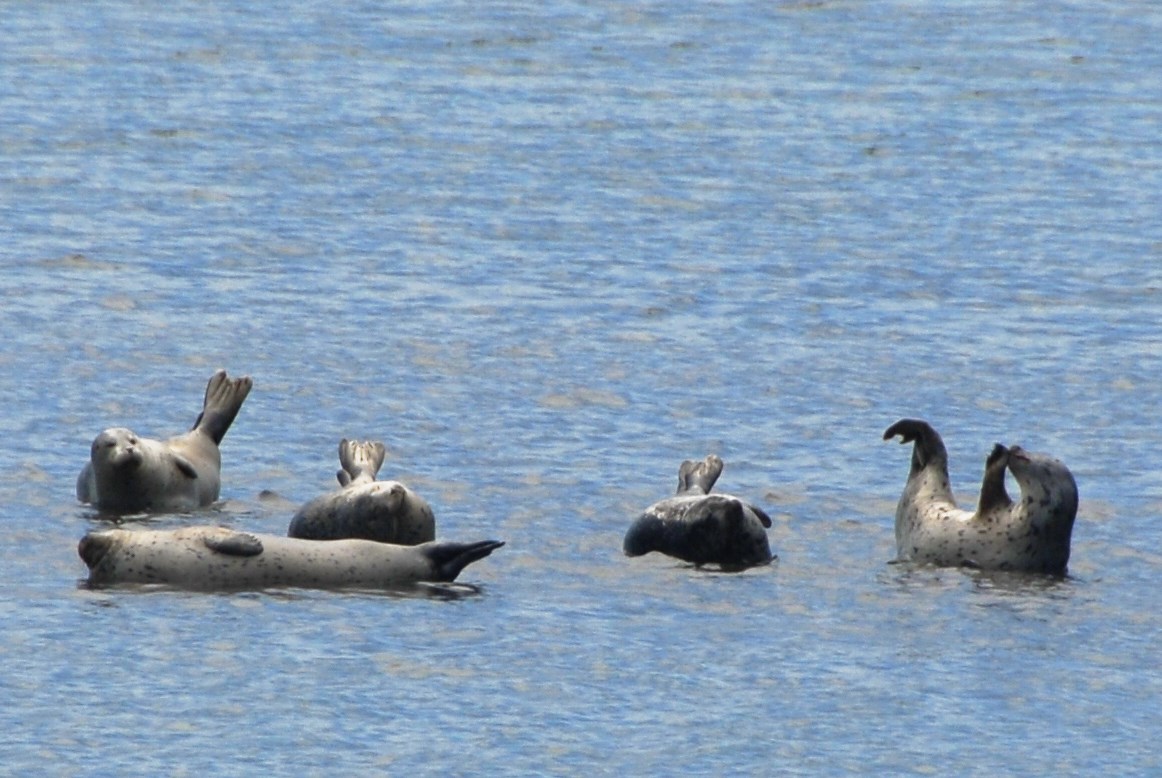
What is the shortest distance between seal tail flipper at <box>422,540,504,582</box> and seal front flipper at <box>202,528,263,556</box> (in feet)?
2.31

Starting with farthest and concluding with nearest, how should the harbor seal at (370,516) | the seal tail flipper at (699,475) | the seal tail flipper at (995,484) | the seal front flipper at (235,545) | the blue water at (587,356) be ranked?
the seal tail flipper at (699,475)
the seal tail flipper at (995,484)
the harbor seal at (370,516)
the seal front flipper at (235,545)
the blue water at (587,356)

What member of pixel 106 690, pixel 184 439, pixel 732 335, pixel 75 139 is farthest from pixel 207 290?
pixel 106 690

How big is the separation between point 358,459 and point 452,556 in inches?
64.0

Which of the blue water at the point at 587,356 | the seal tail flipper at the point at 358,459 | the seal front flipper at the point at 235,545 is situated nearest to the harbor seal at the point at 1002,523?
the blue water at the point at 587,356

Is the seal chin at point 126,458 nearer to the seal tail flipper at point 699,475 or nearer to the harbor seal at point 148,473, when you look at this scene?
the harbor seal at point 148,473

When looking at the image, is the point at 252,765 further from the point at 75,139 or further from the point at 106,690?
the point at 75,139

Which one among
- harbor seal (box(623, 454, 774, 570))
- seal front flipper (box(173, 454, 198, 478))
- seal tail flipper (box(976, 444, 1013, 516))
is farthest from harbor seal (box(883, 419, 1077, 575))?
seal front flipper (box(173, 454, 198, 478))

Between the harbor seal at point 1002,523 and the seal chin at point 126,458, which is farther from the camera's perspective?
the seal chin at point 126,458

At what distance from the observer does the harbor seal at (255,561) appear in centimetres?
1187

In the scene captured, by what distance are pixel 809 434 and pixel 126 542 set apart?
449cm

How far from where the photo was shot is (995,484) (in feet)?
42.3

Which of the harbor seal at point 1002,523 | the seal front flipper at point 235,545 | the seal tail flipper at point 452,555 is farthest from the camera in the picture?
the harbor seal at point 1002,523

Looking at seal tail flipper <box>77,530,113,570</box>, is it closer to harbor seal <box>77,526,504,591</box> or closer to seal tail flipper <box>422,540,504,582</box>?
harbor seal <box>77,526,504,591</box>

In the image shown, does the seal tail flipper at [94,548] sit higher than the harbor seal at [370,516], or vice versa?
the harbor seal at [370,516]
